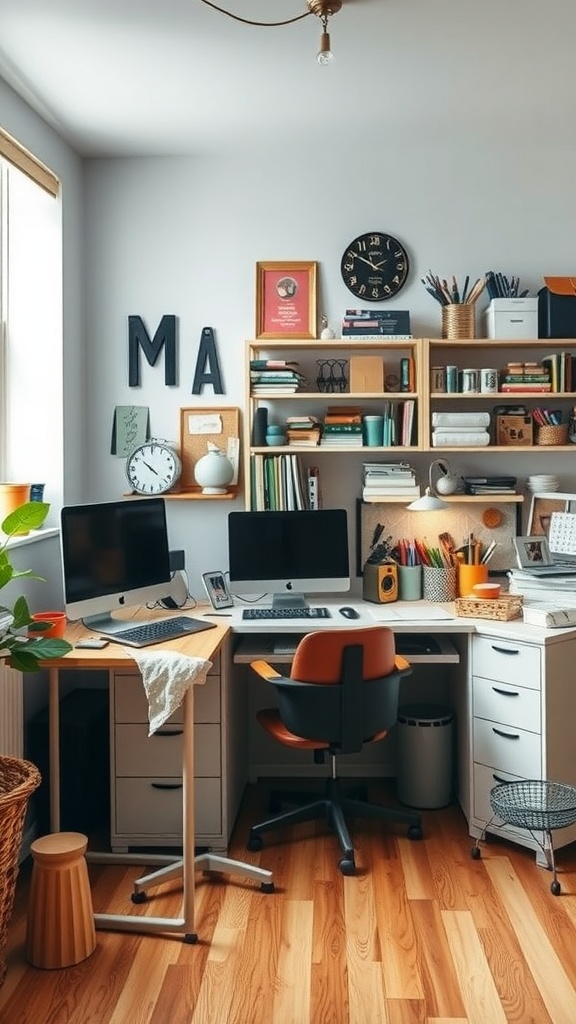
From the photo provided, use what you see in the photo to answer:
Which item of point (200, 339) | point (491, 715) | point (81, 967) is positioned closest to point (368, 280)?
point (200, 339)

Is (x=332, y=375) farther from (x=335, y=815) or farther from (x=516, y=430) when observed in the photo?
(x=335, y=815)

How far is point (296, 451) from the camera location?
3.60 metres

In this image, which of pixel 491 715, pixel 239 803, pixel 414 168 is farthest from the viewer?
pixel 414 168

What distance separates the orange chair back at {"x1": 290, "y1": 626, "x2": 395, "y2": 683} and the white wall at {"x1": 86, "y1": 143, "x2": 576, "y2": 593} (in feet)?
Answer: 3.40

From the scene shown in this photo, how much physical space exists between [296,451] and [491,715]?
4.26 ft

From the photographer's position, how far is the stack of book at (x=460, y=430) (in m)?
3.56

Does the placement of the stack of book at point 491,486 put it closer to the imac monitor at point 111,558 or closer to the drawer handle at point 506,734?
the drawer handle at point 506,734

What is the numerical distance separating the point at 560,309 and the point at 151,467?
184 cm

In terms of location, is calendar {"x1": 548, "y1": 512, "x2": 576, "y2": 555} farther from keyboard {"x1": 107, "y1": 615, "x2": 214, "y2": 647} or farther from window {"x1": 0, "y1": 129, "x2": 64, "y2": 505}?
window {"x1": 0, "y1": 129, "x2": 64, "y2": 505}

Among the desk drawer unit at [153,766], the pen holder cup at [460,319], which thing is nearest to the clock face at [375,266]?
the pen holder cup at [460,319]

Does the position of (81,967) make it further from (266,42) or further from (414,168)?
(414,168)

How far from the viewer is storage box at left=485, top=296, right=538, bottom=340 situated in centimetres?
359

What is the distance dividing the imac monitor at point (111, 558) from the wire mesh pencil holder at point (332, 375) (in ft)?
3.01

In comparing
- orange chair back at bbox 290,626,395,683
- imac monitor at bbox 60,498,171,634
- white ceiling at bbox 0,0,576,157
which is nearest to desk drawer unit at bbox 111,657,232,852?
imac monitor at bbox 60,498,171,634
